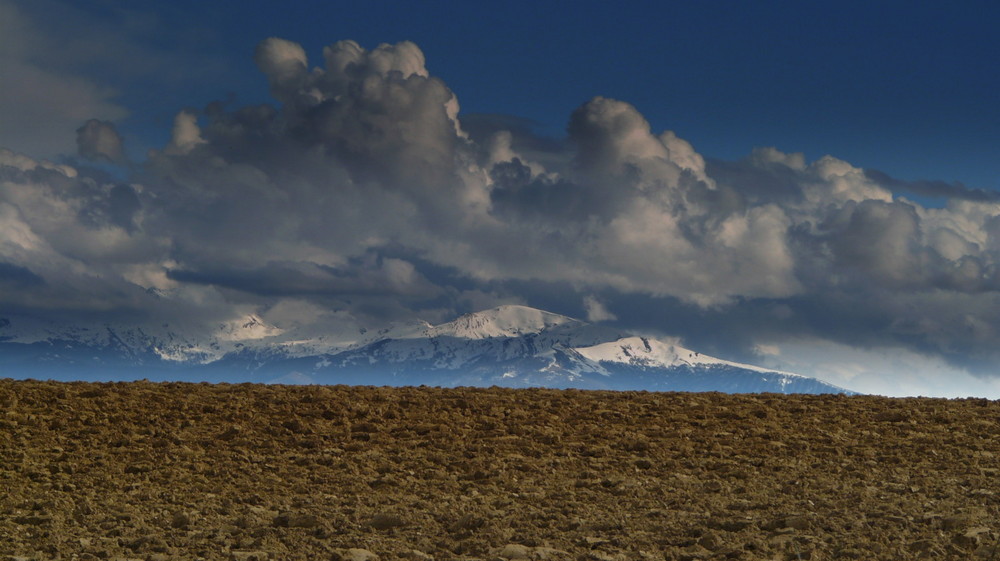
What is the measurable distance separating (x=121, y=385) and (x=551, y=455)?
12.0 metres

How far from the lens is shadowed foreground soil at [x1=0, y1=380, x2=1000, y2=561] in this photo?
14820 mm

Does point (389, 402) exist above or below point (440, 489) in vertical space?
above

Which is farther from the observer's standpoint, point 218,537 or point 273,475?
point 273,475

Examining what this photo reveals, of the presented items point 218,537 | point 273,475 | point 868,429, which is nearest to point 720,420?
point 868,429

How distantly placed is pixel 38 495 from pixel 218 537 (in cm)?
445

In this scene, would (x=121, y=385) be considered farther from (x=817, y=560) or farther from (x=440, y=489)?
(x=817, y=560)

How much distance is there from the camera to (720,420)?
2297 cm

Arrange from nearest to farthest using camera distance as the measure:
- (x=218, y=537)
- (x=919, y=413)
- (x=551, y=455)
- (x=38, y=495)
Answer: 1. (x=218, y=537)
2. (x=38, y=495)
3. (x=551, y=455)
4. (x=919, y=413)

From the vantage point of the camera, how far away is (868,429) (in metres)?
22.4

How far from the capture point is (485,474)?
1864cm

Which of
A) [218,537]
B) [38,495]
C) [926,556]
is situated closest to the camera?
[926,556]

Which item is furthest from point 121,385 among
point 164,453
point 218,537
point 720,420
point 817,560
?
point 817,560

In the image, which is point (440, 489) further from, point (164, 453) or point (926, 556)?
point (926, 556)

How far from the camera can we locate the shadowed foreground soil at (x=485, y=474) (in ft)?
48.6
